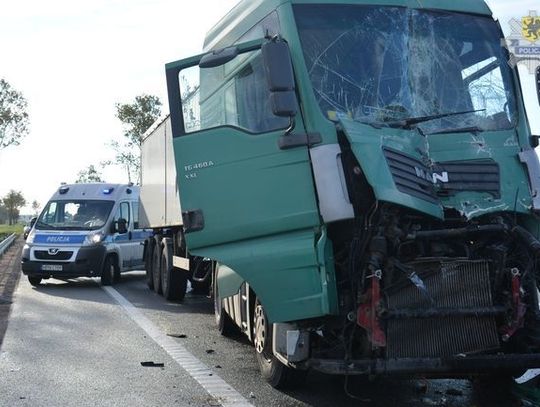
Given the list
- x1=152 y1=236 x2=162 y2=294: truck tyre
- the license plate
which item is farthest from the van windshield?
x1=152 y1=236 x2=162 y2=294: truck tyre

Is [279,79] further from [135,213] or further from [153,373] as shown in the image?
[135,213]

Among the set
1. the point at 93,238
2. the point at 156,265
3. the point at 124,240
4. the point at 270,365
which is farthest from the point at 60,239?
the point at 270,365

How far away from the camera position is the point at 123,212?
1655 centimetres

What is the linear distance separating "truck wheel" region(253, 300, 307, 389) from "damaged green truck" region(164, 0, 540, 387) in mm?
21

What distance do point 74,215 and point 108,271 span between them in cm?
161

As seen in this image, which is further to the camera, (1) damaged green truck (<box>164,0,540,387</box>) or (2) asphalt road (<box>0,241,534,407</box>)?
(2) asphalt road (<box>0,241,534,407</box>)

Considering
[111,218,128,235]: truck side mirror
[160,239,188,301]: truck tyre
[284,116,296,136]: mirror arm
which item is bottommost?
[160,239,188,301]: truck tyre

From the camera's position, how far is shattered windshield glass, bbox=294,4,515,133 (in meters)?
5.45

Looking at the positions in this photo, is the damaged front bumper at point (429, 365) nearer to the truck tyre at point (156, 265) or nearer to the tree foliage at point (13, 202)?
the truck tyre at point (156, 265)

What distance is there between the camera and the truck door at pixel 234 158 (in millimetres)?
5188

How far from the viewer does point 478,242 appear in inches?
198

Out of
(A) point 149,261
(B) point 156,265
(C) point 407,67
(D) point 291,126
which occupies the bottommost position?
(B) point 156,265

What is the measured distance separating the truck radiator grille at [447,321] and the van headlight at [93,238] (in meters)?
11.5

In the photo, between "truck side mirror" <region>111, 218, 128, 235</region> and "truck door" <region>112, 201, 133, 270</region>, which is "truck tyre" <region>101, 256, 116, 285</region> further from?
"truck side mirror" <region>111, 218, 128, 235</region>
